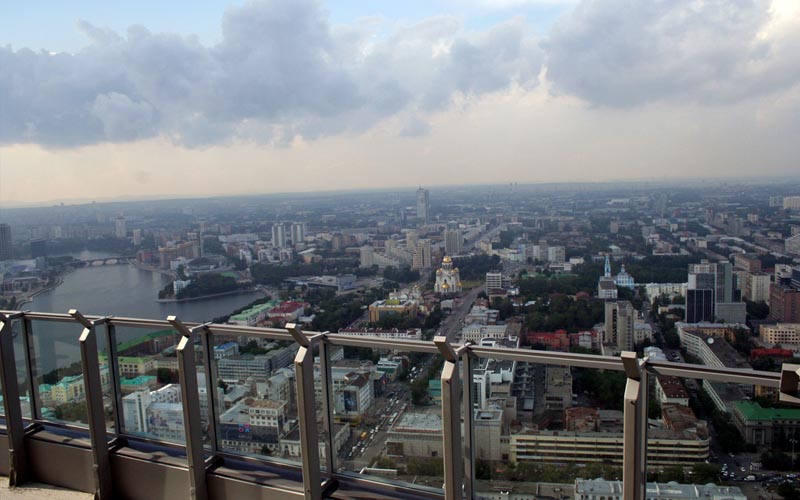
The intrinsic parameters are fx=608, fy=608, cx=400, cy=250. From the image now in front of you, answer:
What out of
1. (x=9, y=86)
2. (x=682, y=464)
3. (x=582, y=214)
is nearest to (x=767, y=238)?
(x=582, y=214)

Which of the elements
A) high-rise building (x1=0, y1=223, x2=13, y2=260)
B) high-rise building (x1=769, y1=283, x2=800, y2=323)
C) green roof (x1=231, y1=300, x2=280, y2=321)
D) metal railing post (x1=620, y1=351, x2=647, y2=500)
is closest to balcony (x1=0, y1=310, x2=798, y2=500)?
metal railing post (x1=620, y1=351, x2=647, y2=500)

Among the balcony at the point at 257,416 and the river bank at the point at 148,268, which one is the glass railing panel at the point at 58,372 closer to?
the balcony at the point at 257,416

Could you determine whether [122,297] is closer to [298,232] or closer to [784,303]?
[298,232]

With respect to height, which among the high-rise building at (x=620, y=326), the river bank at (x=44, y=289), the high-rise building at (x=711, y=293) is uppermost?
the river bank at (x=44, y=289)

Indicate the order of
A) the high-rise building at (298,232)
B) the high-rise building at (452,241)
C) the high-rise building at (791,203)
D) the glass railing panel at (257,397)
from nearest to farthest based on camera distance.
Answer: the glass railing panel at (257,397), the high-rise building at (791,203), the high-rise building at (298,232), the high-rise building at (452,241)

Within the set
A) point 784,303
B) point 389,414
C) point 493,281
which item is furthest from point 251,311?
point 389,414

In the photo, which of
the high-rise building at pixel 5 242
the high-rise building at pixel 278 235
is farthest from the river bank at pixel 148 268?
the high-rise building at pixel 278 235

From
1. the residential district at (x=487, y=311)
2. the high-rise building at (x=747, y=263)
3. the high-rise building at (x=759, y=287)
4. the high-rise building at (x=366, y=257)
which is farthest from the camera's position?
the high-rise building at (x=366, y=257)
